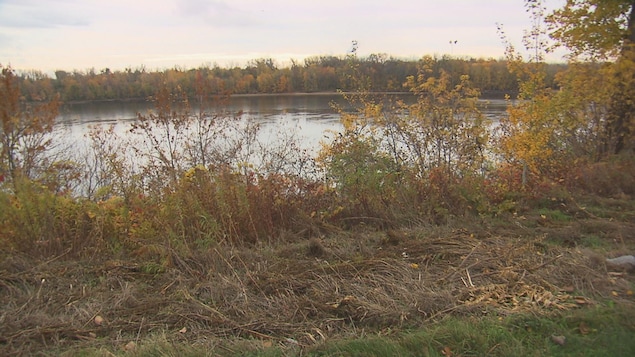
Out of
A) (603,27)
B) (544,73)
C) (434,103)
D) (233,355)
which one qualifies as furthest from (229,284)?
(603,27)

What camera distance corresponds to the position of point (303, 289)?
13.5ft

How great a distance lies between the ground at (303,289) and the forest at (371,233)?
22 millimetres

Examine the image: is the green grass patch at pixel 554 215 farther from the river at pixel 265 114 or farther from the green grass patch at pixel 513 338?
the river at pixel 265 114

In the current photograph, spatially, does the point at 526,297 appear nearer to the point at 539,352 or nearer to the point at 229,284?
the point at 539,352

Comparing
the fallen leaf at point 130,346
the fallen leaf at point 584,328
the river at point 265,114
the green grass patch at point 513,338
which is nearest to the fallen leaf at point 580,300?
the green grass patch at point 513,338

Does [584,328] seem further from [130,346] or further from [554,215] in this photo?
[130,346]

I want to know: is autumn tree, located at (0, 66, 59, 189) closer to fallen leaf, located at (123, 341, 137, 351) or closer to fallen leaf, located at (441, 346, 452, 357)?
fallen leaf, located at (123, 341, 137, 351)

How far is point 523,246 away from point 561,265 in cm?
58

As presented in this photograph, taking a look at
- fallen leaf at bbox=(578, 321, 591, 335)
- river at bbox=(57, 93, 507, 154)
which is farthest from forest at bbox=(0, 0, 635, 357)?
river at bbox=(57, 93, 507, 154)

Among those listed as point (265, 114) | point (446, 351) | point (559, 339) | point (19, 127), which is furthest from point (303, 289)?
point (265, 114)

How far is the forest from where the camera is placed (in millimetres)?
3357

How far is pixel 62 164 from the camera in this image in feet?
32.6

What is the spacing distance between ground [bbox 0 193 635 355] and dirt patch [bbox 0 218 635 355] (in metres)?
0.01

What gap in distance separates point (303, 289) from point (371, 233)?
1.86 meters
